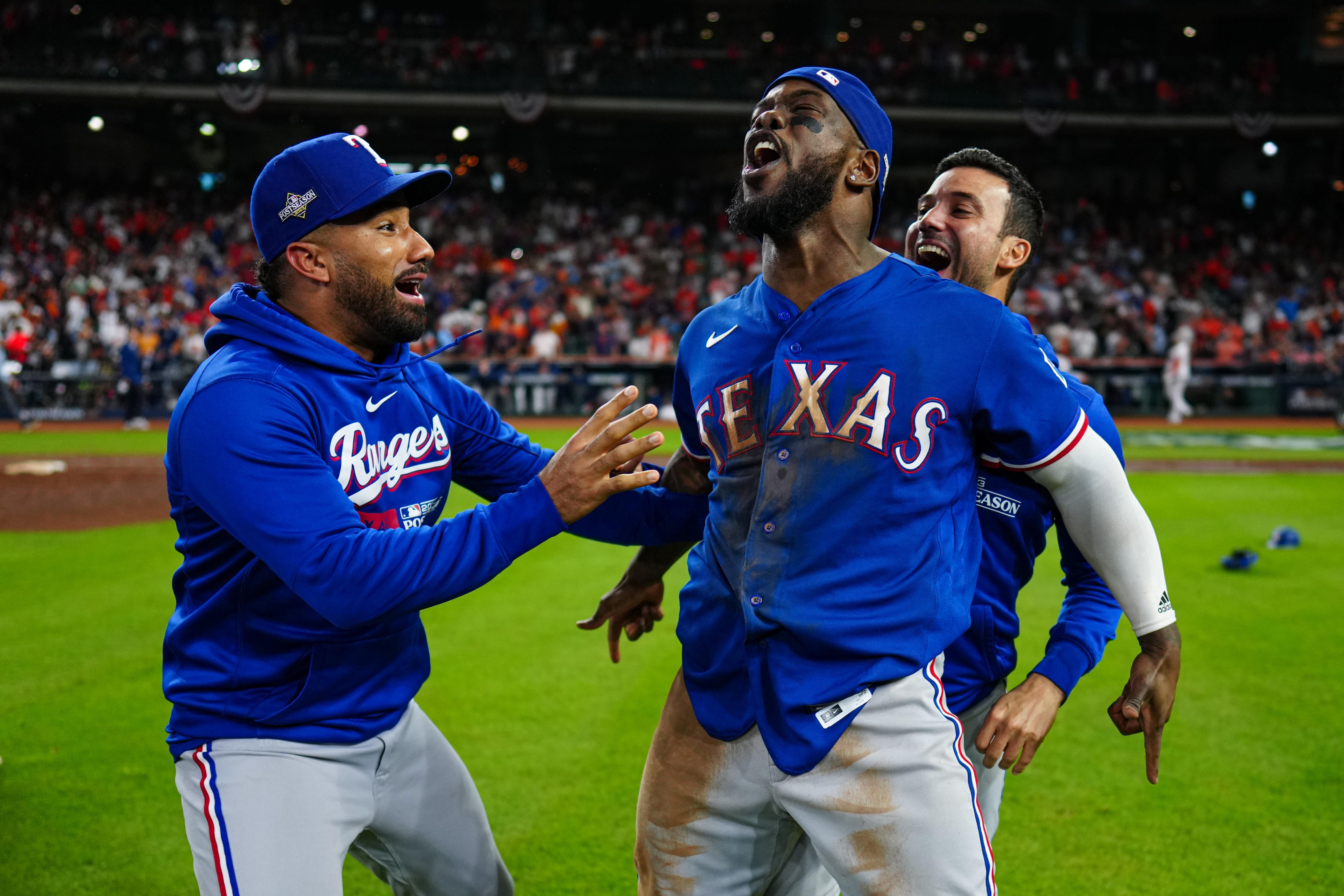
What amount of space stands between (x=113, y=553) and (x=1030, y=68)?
99.8ft

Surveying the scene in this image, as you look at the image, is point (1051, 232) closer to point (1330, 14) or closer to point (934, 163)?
point (934, 163)

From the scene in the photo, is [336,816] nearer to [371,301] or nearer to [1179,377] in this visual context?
[371,301]

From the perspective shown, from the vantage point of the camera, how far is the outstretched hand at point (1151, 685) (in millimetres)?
2414

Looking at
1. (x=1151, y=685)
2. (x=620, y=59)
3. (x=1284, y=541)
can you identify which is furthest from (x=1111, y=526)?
(x=620, y=59)

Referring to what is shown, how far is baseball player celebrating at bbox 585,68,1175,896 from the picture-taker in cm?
226

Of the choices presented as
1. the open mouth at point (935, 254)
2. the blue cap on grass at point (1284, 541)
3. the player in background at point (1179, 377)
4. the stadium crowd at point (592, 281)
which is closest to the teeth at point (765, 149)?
the open mouth at point (935, 254)

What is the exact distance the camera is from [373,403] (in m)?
2.88

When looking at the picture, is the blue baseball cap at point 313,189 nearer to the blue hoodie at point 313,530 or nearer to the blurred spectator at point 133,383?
the blue hoodie at point 313,530

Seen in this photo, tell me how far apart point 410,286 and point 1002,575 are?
1804 millimetres

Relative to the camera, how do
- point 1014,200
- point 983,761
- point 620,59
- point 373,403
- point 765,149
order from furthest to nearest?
point 620,59, point 1014,200, point 373,403, point 983,761, point 765,149

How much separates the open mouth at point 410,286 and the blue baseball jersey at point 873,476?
1095 millimetres

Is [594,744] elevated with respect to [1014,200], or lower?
lower

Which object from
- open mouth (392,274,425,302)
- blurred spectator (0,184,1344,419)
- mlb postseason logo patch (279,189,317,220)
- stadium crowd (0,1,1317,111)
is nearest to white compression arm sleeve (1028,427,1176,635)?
open mouth (392,274,425,302)

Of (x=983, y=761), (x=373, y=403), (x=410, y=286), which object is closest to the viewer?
(x=983, y=761)
